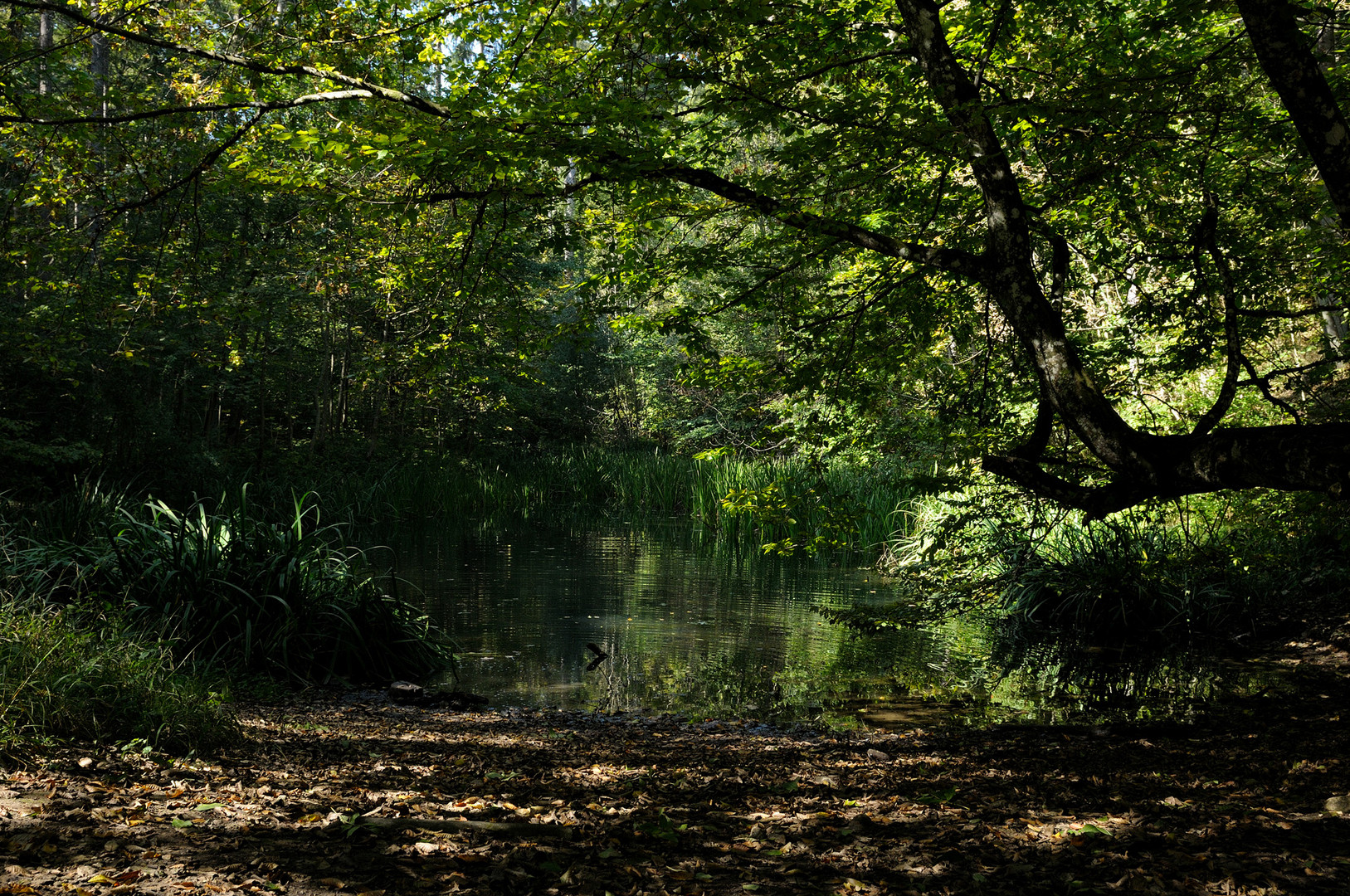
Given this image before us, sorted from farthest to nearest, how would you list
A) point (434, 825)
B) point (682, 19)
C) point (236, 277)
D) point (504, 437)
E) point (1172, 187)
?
point (504, 437) < point (236, 277) < point (1172, 187) < point (682, 19) < point (434, 825)

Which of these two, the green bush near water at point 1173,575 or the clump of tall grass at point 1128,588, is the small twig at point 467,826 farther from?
the clump of tall grass at point 1128,588

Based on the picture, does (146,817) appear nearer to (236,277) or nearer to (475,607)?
(475,607)

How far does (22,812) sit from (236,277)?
42.1 feet

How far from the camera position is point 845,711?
5578mm

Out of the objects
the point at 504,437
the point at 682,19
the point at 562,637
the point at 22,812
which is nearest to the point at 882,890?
the point at 22,812

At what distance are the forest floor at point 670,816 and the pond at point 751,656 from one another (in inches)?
48.1

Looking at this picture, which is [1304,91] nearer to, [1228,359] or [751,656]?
[1228,359]

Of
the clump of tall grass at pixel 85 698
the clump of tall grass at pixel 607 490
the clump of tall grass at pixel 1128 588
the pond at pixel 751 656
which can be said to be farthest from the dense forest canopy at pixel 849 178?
the clump of tall grass at pixel 607 490

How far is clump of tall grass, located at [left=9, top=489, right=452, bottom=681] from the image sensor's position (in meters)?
5.48

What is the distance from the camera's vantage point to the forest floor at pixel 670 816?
2385 millimetres

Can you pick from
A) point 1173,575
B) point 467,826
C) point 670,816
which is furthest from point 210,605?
point 1173,575

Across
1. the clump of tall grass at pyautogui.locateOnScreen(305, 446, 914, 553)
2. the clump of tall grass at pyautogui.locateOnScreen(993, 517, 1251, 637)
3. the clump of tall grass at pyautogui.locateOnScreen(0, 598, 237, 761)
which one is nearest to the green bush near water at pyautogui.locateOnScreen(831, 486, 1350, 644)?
the clump of tall grass at pyautogui.locateOnScreen(993, 517, 1251, 637)

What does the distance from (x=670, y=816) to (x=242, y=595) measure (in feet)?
12.9

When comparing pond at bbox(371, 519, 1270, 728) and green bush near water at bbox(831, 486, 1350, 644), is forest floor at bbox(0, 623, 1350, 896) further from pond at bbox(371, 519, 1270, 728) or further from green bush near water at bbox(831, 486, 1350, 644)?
green bush near water at bbox(831, 486, 1350, 644)
